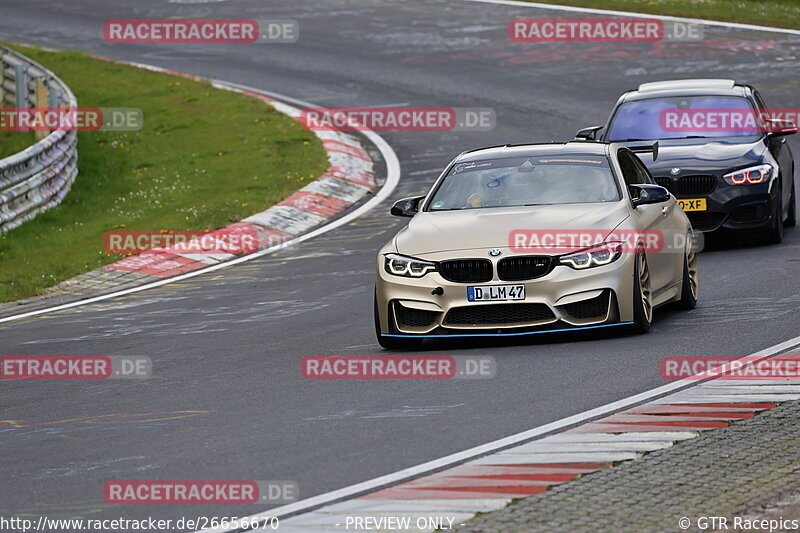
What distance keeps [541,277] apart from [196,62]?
23.6 metres

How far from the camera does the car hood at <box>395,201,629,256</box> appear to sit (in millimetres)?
10555

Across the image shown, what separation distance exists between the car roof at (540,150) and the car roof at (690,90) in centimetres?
467

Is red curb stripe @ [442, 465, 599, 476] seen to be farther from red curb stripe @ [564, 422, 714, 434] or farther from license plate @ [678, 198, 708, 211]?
license plate @ [678, 198, 708, 211]

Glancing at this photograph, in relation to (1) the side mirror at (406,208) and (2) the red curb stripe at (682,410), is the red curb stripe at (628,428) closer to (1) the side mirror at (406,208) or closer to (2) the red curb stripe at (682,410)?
(2) the red curb stripe at (682,410)

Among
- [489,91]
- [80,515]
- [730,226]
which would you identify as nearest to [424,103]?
[489,91]

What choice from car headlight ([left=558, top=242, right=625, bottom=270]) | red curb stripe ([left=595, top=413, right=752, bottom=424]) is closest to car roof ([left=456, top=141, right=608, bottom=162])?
car headlight ([left=558, top=242, right=625, bottom=270])

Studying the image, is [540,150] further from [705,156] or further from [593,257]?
[705,156]

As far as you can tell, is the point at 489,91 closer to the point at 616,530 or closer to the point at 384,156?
the point at 384,156
